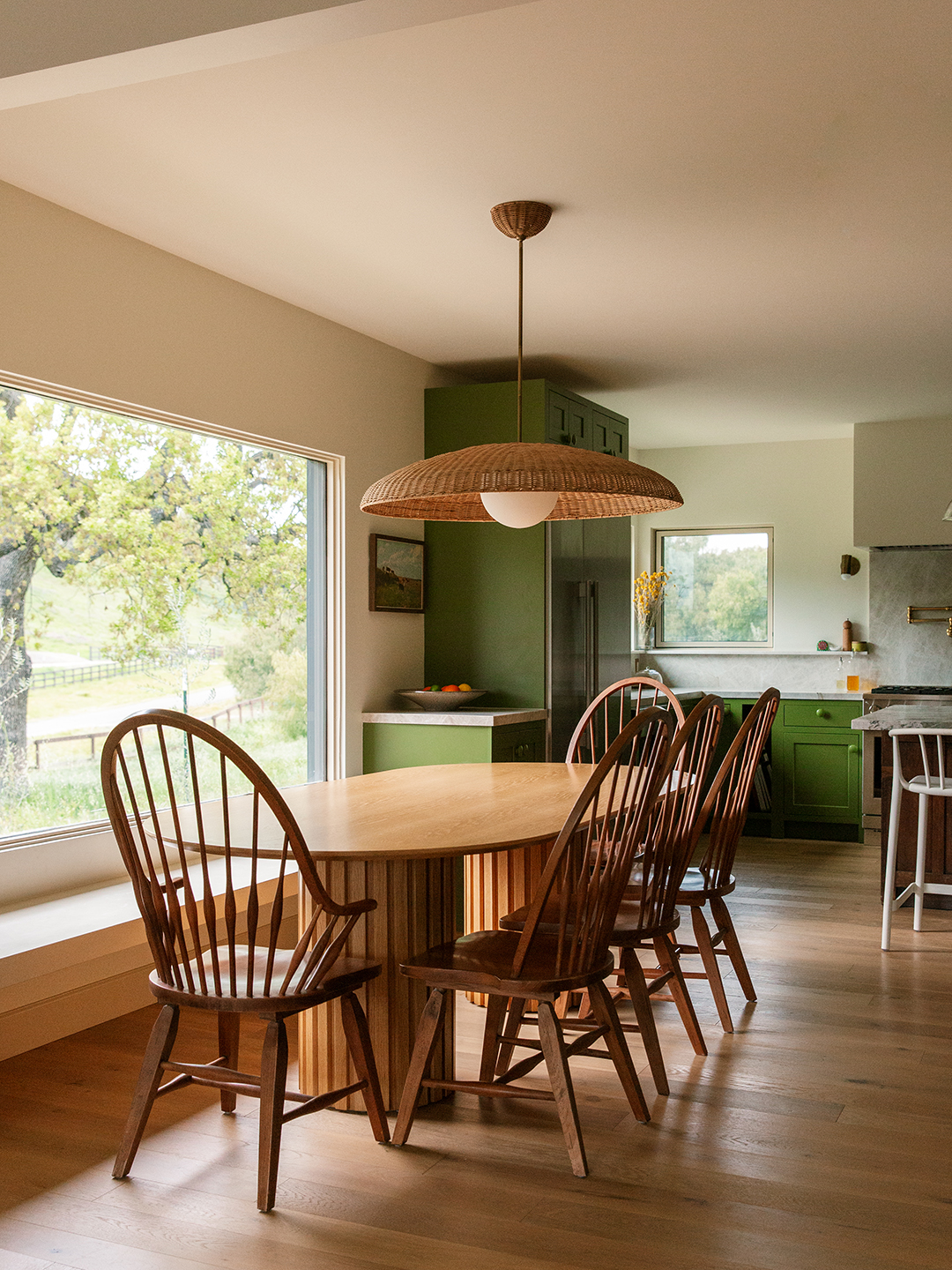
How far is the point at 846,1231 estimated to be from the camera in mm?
2156

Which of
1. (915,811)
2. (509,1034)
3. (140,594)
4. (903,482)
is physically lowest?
(509,1034)

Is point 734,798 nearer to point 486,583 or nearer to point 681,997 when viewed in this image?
point 681,997

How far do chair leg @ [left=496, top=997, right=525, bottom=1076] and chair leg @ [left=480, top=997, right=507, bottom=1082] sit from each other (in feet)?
0.10

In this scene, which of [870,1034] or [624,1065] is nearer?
[624,1065]

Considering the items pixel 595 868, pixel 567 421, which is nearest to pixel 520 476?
pixel 595 868

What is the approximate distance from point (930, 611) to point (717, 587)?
4.36 ft

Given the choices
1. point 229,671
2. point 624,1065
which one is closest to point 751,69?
point 624,1065

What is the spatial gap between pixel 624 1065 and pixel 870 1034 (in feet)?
Answer: 3.40

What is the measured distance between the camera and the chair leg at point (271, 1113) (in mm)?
2264

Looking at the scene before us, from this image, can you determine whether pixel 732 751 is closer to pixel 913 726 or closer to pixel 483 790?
pixel 483 790

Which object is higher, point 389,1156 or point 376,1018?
point 376,1018

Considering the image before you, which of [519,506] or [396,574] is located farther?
[396,574]

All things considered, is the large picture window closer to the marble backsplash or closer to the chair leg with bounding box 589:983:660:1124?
the chair leg with bounding box 589:983:660:1124

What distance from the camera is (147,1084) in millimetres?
2412
